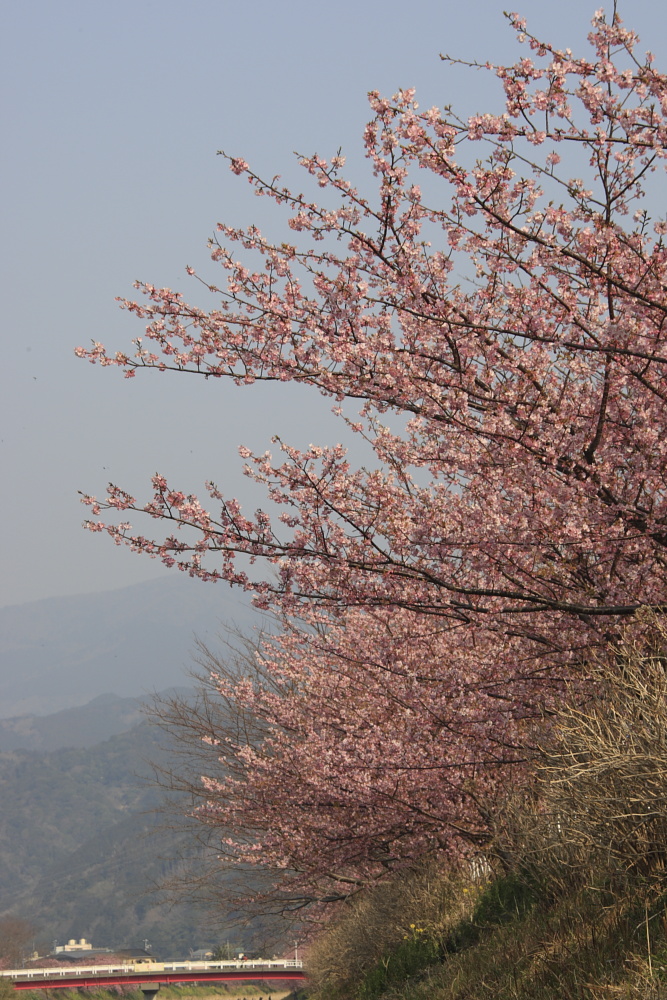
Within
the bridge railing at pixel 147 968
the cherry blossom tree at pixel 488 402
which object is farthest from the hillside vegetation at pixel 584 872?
the bridge railing at pixel 147 968

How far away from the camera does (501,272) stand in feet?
25.7

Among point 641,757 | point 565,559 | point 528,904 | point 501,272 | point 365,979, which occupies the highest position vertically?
point 501,272

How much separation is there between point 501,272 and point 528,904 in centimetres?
563

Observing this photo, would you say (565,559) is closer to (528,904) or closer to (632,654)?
(632,654)

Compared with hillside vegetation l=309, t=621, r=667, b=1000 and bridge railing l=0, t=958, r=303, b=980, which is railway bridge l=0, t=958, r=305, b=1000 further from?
hillside vegetation l=309, t=621, r=667, b=1000

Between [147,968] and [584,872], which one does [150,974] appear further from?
[584,872]

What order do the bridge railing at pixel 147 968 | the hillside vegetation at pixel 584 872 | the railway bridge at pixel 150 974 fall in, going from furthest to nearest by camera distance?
1. the bridge railing at pixel 147 968
2. the railway bridge at pixel 150 974
3. the hillside vegetation at pixel 584 872

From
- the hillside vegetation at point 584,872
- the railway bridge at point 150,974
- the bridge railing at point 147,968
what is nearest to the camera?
the hillside vegetation at point 584,872

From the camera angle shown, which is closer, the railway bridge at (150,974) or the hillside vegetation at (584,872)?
the hillside vegetation at (584,872)

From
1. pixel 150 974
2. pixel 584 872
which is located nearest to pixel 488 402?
pixel 584 872

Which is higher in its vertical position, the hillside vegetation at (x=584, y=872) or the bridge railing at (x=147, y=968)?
the hillside vegetation at (x=584, y=872)

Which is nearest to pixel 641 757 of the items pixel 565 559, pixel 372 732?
pixel 565 559

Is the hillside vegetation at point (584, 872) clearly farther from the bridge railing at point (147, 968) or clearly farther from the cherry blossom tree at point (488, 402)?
the bridge railing at point (147, 968)

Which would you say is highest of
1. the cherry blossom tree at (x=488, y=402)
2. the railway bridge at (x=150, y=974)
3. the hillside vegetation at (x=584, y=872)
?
the cherry blossom tree at (x=488, y=402)
